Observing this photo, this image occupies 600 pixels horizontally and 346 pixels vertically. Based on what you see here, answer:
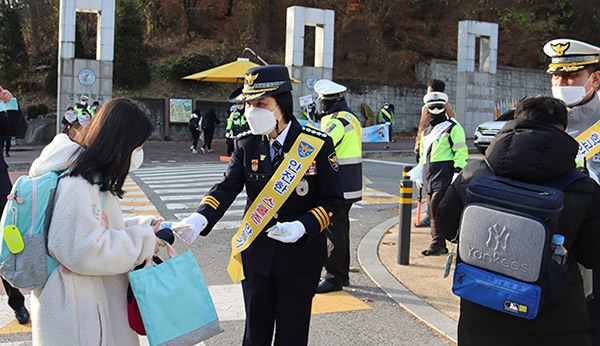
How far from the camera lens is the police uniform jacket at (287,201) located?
137 inches

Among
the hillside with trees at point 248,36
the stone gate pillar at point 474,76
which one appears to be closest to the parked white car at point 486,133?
the stone gate pillar at point 474,76

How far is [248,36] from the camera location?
114 ft

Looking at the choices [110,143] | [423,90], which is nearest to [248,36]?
[423,90]

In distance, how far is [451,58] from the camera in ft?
121

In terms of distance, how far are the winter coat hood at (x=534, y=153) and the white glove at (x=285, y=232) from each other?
1.11 metres

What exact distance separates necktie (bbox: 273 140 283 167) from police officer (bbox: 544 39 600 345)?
1875 mm

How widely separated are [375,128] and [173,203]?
49.4 feet

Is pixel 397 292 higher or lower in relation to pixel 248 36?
lower

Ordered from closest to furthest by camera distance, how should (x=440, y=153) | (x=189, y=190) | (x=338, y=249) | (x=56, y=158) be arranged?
(x=56, y=158) < (x=338, y=249) < (x=440, y=153) < (x=189, y=190)

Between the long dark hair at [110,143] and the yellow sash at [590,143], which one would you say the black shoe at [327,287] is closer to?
the yellow sash at [590,143]

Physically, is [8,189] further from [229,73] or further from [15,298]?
[229,73]

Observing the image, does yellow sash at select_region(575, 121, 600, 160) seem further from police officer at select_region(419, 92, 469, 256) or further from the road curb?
police officer at select_region(419, 92, 469, 256)

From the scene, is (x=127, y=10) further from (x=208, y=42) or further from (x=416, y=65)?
(x=416, y=65)

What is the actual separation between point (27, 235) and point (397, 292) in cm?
430
